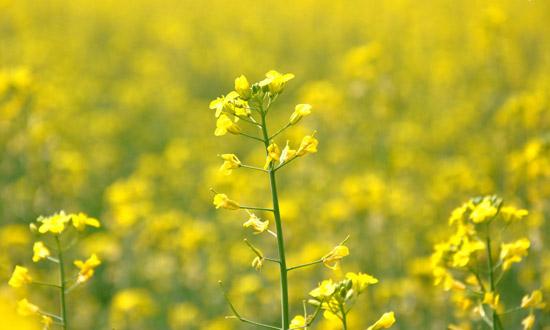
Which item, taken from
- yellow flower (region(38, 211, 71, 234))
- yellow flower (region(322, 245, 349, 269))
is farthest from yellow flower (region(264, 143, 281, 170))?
yellow flower (region(38, 211, 71, 234))

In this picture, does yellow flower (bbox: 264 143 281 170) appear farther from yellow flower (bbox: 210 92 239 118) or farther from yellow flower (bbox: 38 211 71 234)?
yellow flower (bbox: 38 211 71 234)

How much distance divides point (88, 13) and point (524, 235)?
14.5m

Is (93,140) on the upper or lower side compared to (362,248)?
upper

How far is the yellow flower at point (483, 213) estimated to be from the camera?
119 inches

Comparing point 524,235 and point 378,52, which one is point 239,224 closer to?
point 378,52

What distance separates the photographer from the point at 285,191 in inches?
324

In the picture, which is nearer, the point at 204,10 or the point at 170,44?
the point at 170,44

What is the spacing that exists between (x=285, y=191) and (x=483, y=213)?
525cm

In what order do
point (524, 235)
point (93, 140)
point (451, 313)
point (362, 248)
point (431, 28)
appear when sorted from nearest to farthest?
point (451, 313)
point (524, 235)
point (362, 248)
point (93, 140)
point (431, 28)

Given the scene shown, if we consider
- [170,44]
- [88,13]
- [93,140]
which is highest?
[88,13]

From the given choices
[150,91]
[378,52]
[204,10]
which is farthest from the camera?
[204,10]

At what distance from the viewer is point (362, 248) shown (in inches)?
247

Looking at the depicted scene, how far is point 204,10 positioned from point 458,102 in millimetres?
10594

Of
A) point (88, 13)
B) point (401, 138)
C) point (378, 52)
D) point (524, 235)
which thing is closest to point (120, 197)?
point (378, 52)
